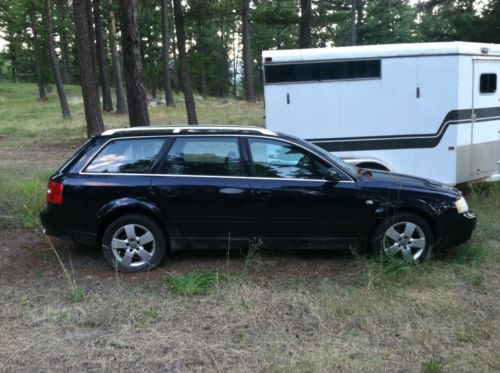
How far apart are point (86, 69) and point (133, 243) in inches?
365

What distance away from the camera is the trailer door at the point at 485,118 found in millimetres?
9086

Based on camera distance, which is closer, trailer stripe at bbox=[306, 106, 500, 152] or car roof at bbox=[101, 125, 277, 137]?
car roof at bbox=[101, 125, 277, 137]

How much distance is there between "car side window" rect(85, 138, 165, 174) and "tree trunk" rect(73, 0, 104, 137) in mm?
7611

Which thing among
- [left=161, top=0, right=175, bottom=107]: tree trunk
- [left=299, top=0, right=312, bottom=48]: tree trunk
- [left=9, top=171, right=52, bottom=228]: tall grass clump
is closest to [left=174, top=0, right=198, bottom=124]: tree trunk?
[left=299, top=0, right=312, bottom=48]: tree trunk

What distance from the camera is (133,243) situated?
18.8 ft

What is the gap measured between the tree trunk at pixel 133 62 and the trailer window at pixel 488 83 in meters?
6.34

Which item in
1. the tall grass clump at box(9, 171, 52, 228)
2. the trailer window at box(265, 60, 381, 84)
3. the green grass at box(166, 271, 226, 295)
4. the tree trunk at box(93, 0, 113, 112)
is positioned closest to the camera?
the green grass at box(166, 271, 226, 295)

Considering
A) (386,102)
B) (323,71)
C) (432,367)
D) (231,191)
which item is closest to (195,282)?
(231,191)

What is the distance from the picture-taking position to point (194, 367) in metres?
3.76

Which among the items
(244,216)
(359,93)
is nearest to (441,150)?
(359,93)

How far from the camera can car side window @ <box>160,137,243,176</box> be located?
579 cm

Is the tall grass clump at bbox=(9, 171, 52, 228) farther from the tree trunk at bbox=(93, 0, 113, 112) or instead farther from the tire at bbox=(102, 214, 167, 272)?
the tree trunk at bbox=(93, 0, 113, 112)

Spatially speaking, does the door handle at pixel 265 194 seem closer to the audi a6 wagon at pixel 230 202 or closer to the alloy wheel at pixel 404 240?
the audi a6 wagon at pixel 230 202

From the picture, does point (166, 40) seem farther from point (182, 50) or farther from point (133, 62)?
point (133, 62)
